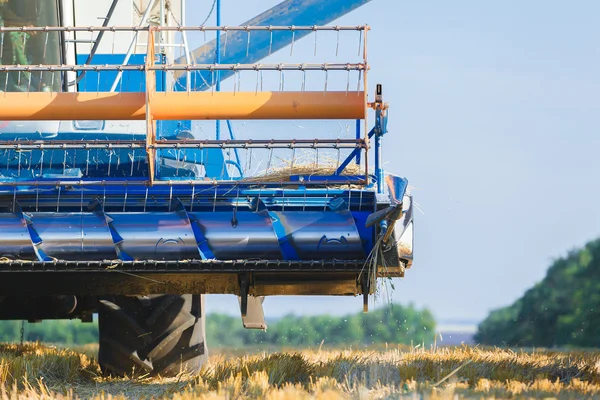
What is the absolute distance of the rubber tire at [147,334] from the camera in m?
8.11

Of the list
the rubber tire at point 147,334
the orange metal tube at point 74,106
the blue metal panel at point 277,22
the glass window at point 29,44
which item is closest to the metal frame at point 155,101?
the orange metal tube at point 74,106

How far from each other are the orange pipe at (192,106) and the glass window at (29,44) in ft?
3.83

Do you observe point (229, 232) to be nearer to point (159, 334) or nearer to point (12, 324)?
point (159, 334)

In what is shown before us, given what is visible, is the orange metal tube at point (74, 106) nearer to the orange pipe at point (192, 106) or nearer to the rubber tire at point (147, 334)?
the orange pipe at point (192, 106)

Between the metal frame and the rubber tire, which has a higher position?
the metal frame

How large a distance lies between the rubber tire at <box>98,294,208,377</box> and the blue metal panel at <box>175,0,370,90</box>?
326 cm

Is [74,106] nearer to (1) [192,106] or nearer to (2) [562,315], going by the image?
(1) [192,106]

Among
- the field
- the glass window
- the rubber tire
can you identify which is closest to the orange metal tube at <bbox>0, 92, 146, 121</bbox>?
the glass window

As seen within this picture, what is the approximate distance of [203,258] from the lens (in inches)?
287

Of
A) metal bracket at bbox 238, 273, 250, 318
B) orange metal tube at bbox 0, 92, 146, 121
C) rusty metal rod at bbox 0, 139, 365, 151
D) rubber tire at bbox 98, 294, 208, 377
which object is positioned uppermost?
orange metal tube at bbox 0, 92, 146, 121

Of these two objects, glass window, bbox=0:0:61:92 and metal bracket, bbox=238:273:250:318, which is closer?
metal bracket, bbox=238:273:250:318

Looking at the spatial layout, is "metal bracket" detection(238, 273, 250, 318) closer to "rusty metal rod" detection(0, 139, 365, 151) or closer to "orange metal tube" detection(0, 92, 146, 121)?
"rusty metal rod" detection(0, 139, 365, 151)

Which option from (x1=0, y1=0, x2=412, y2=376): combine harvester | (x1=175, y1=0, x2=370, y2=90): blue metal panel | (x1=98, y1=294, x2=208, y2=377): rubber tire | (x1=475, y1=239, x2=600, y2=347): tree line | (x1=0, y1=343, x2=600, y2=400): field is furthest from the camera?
(x1=475, y1=239, x2=600, y2=347): tree line

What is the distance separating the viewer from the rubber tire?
8.11 meters
